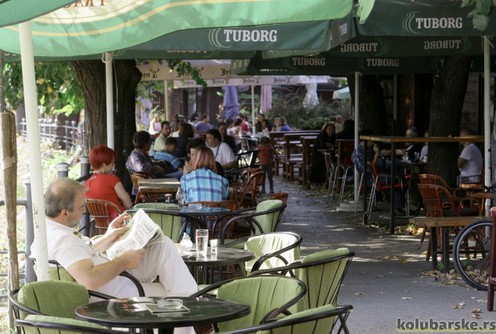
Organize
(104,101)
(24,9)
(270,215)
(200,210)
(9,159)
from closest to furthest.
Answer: (24,9) < (9,159) < (270,215) < (200,210) < (104,101)

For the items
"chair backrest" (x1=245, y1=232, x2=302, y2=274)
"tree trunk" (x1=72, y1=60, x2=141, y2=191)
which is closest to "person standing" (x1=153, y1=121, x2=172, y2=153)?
"tree trunk" (x1=72, y1=60, x2=141, y2=191)

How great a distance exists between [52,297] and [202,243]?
2229mm

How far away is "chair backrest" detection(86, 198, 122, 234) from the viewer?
1051 cm

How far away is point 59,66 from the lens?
58.5 feet

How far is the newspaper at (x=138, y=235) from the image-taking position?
5.79m

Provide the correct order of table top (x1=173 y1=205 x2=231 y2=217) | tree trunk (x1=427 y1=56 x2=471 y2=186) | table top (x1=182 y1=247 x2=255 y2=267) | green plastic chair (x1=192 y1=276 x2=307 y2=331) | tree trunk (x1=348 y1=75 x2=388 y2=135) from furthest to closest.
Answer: tree trunk (x1=348 y1=75 x2=388 y2=135) < tree trunk (x1=427 y1=56 x2=471 y2=186) < table top (x1=173 y1=205 x2=231 y2=217) < table top (x1=182 y1=247 x2=255 y2=267) < green plastic chair (x1=192 y1=276 x2=307 y2=331)

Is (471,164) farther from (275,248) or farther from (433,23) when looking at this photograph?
(275,248)

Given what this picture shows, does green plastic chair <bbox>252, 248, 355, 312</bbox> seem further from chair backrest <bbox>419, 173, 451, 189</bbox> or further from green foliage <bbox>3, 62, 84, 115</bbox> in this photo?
green foliage <bbox>3, 62, 84, 115</bbox>

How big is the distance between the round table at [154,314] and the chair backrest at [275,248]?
1.84 meters

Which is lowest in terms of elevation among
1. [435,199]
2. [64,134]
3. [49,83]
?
[64,134]

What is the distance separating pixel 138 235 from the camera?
19.1 ft

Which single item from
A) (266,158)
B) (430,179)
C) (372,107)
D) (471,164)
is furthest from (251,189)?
(372,107)

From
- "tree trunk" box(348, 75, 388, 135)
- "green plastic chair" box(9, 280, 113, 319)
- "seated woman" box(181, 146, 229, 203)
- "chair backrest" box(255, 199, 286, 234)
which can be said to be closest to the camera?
"green plastic chair" box(9, 280, 113, 319)

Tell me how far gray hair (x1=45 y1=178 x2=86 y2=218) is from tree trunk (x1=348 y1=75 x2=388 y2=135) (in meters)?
17.0
